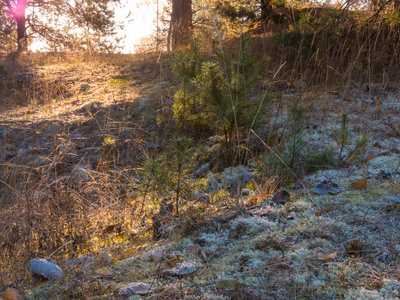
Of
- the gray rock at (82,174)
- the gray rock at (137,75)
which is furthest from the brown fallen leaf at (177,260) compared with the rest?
the gray rock at (137,75)

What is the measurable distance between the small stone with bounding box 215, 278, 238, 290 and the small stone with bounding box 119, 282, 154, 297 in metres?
0.29

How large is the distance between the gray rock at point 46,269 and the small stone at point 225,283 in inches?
32.8

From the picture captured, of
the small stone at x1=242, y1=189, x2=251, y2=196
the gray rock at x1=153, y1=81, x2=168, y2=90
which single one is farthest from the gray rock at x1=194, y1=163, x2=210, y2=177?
the gray rock at x1=153, y1=81, x2=168, y2=90

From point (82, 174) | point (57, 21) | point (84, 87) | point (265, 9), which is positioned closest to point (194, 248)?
point (82, 174)

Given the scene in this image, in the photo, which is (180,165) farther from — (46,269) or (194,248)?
(46,269)

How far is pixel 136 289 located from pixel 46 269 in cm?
61

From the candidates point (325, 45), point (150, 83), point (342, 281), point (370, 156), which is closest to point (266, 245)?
point (342, 281)

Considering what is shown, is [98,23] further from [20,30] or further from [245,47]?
[245,47]

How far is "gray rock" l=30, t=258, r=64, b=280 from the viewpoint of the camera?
1621mm

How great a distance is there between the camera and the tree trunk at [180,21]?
8070mm

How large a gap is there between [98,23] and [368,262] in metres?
14.6

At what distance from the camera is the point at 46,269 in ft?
5.41

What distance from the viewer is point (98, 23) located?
1371cm

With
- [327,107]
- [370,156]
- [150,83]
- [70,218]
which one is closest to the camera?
[70,218]
